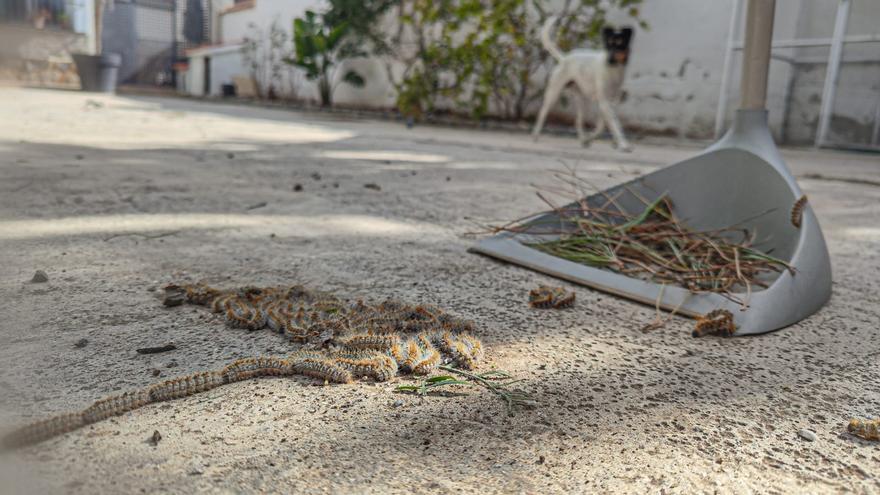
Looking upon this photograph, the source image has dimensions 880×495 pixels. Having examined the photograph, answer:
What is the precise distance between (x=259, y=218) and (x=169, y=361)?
927 millimetres

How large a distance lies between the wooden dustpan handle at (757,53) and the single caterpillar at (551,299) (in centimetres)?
60

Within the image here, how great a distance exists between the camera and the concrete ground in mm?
631

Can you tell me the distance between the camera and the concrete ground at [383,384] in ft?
2.07

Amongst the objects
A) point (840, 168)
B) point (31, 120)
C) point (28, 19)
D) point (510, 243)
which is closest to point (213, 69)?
point (31, 120)

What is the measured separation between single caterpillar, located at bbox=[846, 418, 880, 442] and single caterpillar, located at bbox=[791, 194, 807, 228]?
1.83ft

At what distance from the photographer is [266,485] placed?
593mm

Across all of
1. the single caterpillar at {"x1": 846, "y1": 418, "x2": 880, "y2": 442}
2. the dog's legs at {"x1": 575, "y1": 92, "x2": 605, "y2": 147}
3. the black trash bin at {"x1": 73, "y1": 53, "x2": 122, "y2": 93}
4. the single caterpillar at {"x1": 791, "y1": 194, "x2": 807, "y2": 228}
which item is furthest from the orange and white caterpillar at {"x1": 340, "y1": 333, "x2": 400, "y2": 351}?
the dog's legs at {"x1": 575, "y1": 92, "x2": 605, "y2": 147}

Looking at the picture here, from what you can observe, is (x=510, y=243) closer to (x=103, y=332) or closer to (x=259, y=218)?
(x=259, y=218)

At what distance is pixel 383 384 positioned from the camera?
2.67 feet

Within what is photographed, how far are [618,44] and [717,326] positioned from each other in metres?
4.08

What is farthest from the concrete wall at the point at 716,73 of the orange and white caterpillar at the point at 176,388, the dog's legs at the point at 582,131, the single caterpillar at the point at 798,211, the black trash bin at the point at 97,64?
the orange and white caterpillar at the point at 176,388

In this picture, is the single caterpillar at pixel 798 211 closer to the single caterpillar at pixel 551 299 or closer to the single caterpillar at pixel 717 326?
the single caterpillar at pixel 717 326

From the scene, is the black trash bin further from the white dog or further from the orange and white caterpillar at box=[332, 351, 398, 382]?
the white dog

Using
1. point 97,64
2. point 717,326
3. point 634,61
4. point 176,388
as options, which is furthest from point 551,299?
Answer: point 634,61
